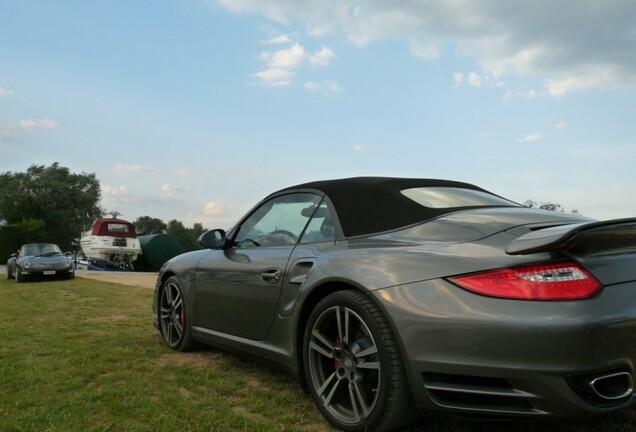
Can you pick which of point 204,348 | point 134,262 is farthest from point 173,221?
point 204,348

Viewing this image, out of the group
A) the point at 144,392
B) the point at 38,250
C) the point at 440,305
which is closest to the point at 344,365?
the point at 440,305

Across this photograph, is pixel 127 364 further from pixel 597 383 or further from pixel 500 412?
pixel 597 383

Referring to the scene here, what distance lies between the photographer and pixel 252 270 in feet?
11.2

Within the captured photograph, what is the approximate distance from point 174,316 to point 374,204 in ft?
7.90

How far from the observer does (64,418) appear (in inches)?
111

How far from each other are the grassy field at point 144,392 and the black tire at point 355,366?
21cm

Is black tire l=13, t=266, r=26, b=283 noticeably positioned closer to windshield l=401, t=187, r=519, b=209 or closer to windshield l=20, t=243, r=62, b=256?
windshield l=20, t=243, r=62, b=256

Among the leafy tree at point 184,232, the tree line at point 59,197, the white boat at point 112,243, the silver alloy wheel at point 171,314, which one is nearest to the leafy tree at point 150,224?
the leafy tree at point 184,232

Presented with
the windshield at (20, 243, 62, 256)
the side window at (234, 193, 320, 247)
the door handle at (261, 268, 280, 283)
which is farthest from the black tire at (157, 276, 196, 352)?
the windshield at (20, 243, 62, 256)

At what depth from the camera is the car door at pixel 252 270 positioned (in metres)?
3.24

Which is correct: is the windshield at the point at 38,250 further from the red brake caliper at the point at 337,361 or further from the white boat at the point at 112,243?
the red brake caliper at the point at 337,361

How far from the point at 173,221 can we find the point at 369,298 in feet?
334

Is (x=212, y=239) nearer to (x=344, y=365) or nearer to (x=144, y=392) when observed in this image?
(x=144, y=392)

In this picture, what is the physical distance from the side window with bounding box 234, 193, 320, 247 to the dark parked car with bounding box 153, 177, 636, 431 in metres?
0.03
